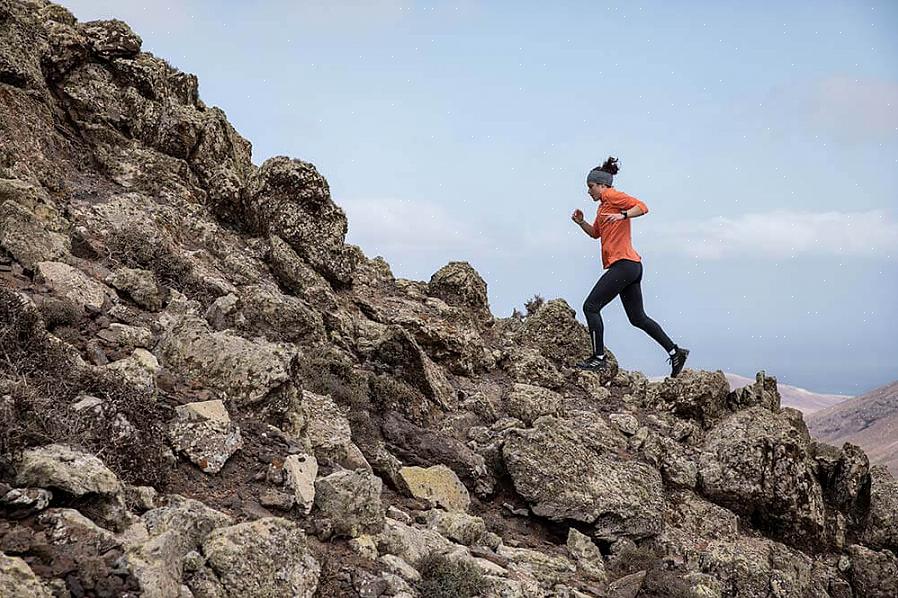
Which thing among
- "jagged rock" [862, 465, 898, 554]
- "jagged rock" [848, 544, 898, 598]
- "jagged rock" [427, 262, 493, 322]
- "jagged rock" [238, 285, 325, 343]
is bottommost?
"jagged rock" [848, 544, 898, 598]

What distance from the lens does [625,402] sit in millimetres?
14078

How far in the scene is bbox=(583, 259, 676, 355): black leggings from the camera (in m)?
12.4

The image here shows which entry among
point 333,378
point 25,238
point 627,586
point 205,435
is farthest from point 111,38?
point 627,586

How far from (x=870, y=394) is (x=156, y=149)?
138418 mm

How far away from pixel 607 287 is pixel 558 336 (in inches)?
147

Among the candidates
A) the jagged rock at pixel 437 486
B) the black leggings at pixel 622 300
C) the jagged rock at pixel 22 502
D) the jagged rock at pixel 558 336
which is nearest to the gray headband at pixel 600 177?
the black leggings at pixel 622 300

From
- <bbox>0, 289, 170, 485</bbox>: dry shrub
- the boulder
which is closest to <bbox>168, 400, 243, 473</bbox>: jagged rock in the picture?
<bbox>0, 289, 170, 485</bbox>: dry shrub

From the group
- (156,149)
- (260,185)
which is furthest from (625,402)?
(156,149)

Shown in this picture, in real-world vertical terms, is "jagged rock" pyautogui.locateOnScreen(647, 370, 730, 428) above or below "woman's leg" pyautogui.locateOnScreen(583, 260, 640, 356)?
below

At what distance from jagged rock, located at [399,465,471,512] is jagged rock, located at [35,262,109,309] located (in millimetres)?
4501

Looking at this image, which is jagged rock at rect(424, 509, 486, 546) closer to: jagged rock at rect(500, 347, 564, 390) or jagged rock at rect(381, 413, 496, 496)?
jagged rock at rect(381, 413, 496, 496)

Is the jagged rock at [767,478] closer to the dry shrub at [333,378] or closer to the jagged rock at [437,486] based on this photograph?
the jagged rock at [437,486]

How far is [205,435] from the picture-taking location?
21.9ft

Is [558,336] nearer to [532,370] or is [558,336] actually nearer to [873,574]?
[532,370]
